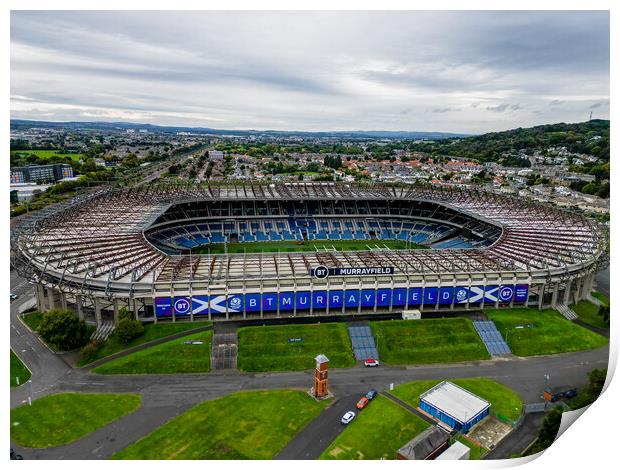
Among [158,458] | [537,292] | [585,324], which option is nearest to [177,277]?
[158,458]

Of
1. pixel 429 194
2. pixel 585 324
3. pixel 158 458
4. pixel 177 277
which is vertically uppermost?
pixel 429 194

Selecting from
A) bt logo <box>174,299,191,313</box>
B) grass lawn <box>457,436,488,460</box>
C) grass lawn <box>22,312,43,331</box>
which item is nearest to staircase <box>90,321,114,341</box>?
bt logo <box>174,299,191,313</box>

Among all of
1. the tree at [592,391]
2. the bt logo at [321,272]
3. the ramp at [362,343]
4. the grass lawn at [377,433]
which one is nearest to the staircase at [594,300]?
the tree at [592,391]

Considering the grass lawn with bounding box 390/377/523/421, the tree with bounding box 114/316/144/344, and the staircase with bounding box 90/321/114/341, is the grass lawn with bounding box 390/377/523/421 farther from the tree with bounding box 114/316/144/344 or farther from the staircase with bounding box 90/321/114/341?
the staircase with bounding box 90/321/114/341

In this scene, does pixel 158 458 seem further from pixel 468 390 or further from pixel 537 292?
pixel 537 292

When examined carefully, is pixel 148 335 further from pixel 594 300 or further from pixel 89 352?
pixel 594 300
